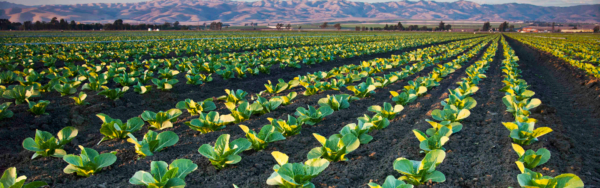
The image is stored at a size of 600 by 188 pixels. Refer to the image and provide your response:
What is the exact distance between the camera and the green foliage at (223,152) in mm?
2529

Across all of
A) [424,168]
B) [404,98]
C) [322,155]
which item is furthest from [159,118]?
[404,98]

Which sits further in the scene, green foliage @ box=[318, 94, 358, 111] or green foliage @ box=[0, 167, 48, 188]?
green foliage @ box=[318, 94, 358, 111]

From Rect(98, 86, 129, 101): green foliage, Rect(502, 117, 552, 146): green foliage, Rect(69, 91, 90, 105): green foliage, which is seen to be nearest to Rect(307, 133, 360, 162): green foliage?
Rect(502, 117, 552, 146): green foliage

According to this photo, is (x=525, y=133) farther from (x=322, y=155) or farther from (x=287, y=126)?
(x=287, y=126)

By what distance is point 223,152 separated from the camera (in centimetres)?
261

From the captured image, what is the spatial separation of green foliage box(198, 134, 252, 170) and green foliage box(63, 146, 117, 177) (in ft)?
2.42

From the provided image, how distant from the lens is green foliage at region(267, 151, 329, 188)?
2.07 metres

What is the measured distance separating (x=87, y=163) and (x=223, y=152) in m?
1.04

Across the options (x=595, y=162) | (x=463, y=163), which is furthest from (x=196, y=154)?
(x=595, y=162)

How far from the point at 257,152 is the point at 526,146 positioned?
2.68 metres

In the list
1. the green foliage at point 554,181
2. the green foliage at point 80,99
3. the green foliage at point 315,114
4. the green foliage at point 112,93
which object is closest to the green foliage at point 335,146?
the green foliage at point 315,114

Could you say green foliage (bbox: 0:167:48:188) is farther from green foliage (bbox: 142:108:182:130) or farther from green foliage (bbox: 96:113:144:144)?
green foliage (bbox: 142:108:182:130)

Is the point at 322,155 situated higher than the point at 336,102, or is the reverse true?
the point at 336,102

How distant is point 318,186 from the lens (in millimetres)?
2357
